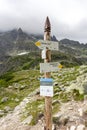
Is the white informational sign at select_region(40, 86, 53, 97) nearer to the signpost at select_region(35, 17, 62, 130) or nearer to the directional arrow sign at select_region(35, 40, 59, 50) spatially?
the signpost at select_region(35, 17, 62, 130)

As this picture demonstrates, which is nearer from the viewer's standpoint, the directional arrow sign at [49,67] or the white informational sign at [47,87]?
the white informational sign at [47,87]

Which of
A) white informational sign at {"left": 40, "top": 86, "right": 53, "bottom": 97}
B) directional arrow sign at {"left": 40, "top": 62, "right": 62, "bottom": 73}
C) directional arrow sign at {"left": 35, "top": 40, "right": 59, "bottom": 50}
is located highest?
directional arrow sign at {"left": 35, "top": 40, "right": 59, "bottom": 50}

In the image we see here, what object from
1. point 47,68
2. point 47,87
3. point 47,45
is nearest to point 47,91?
point 47,87

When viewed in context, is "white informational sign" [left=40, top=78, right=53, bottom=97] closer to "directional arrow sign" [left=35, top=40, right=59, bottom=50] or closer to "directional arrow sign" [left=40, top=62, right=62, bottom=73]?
"directional arrow sign" [left=40, top=62, right=62, bottom=73]

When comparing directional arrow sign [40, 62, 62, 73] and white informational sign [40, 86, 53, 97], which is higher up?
directional arrow sign [40, 62, 62, 73]

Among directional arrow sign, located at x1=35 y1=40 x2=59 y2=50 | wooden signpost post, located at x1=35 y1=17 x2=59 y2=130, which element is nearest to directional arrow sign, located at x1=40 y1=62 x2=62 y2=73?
wooden signpost post, located at x1=35 y1=17 x2=59 y2=130

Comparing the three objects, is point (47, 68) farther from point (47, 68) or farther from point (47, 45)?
point (47, 45)

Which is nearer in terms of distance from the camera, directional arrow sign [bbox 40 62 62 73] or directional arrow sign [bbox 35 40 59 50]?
directional arrow sign [bbox 35 40 59 50]

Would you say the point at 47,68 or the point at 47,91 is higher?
the point at 47,68

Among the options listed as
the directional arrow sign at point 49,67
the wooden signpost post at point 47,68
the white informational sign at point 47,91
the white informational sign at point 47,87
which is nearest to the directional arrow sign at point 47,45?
the wooden signpost post at point 47,68

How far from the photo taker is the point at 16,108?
24.3 m

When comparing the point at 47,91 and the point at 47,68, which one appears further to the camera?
the point at 47,68

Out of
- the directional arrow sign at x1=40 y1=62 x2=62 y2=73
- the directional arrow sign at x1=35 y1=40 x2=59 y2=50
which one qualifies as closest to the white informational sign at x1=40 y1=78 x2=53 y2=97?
the directional arrow sign at x1=40 y1=62 x2=62 y2=73

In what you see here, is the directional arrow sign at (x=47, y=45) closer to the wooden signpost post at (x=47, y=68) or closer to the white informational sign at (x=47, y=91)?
the wooden signpost post at (x=47, y=68)
